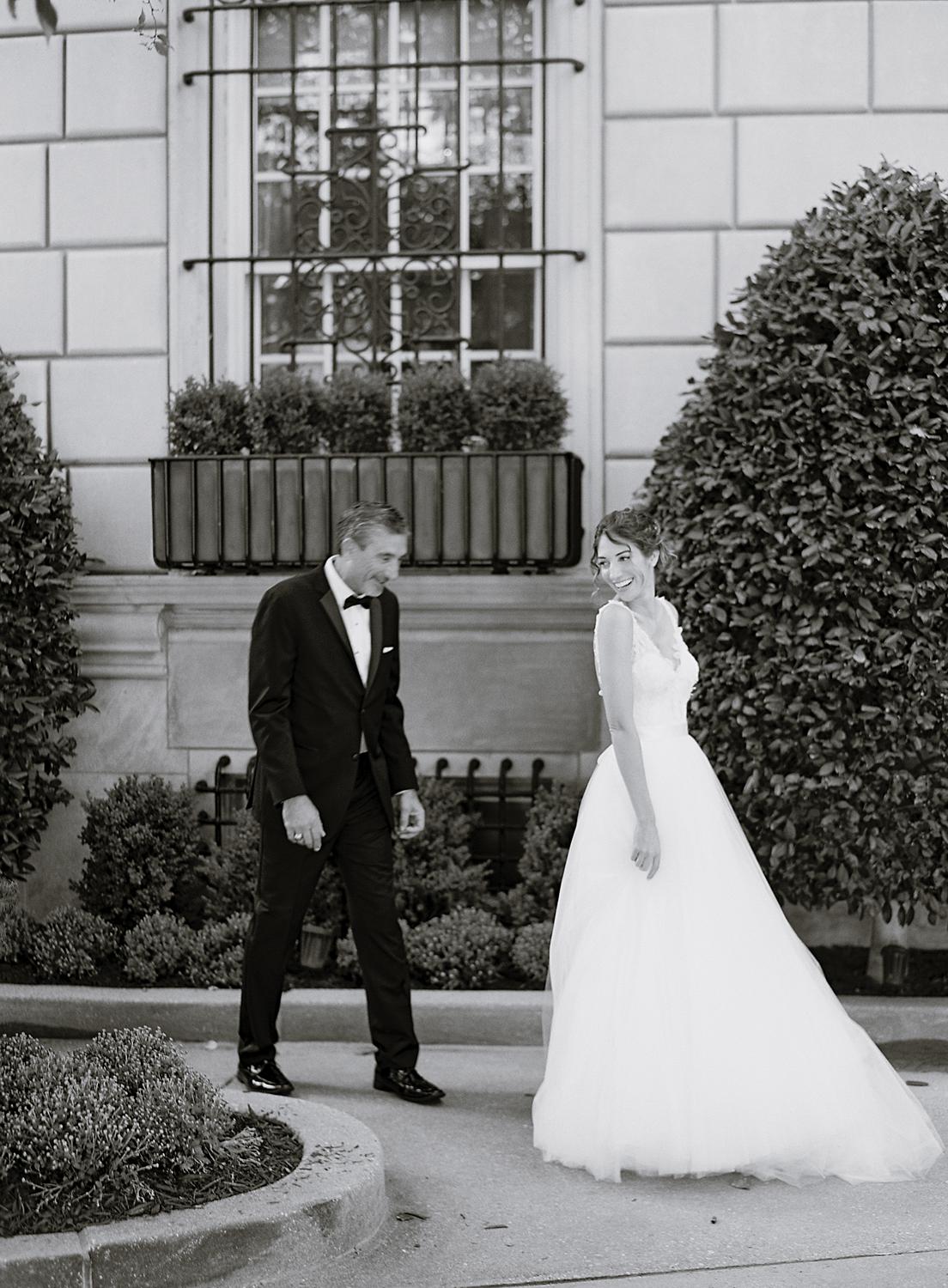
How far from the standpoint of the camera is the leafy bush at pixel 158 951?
6637 millimetres

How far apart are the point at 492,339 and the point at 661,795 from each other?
3.94m

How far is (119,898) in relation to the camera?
280 inches

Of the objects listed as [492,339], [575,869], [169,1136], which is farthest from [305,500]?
[169,1136]

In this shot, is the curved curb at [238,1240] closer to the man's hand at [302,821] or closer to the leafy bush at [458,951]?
the man's hand at [302,821]

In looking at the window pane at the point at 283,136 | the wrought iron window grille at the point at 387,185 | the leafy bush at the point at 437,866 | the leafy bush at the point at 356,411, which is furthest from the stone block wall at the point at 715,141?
the leafy bush at the point at 437,866

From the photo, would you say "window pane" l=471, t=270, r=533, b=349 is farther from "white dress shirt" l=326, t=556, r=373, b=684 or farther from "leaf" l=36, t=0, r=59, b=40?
"leaf" l=36, t=0, r=59, b=40

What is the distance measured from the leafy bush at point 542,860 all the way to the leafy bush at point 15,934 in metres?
2.22

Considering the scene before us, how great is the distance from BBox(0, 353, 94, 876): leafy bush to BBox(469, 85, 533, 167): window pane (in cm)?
284

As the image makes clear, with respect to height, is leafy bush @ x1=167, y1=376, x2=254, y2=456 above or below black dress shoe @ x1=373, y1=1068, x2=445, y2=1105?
above

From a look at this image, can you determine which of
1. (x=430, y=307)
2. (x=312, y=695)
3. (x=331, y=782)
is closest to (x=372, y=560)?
(x=312, y=695)

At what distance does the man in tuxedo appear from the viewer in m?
5.27

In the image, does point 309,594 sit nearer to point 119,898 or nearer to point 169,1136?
point 169,1136

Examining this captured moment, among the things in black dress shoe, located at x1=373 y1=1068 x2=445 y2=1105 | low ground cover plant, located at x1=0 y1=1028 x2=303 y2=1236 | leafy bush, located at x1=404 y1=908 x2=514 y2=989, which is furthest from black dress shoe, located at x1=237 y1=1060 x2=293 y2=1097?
leafy bush, located at x1=404 y1=908 x2=514 y2=989

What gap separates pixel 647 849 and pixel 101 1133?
72.8 inches
